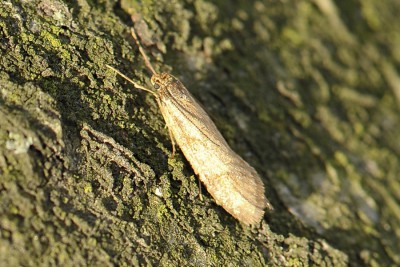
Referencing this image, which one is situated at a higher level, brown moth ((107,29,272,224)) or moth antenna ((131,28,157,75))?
moth antenna ((131,28,157,75))

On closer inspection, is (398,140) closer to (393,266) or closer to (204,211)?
(393,266)

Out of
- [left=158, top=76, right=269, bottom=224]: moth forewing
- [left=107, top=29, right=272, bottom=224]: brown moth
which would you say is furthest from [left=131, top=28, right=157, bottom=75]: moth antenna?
[left=158, top=76, right=269, bottom=224]: moth forewing

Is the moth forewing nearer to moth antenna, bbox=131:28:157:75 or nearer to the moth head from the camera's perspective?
the moth head

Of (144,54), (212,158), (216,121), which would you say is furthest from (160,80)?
(212,158)

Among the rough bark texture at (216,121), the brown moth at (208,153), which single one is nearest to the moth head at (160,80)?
the brown moth at (208,153)

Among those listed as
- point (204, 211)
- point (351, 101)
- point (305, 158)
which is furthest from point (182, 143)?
point (351, 101)

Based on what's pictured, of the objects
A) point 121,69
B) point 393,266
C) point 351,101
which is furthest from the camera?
point 351,101

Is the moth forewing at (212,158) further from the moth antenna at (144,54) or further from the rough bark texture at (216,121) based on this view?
the moth antenna at (144,54)
